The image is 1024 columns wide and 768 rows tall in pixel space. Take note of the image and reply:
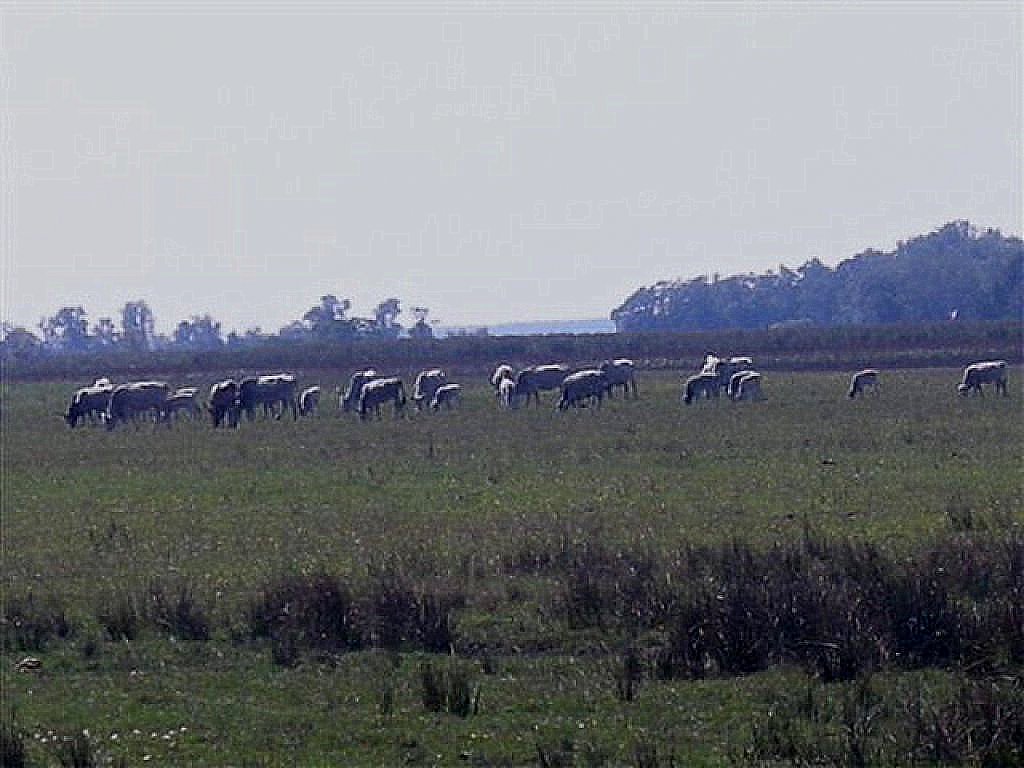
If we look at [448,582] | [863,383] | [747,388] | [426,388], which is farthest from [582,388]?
[448,582]

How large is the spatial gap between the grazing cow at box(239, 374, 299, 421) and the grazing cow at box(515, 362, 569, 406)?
7.10m

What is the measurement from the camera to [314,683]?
14.4 m

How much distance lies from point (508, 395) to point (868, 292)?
8867 cm

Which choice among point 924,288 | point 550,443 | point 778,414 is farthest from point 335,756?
point 924,288

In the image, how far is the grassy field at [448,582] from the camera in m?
12.6

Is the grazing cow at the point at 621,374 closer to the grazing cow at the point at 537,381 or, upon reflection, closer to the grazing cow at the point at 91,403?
the grazing cow at the point at 537,381

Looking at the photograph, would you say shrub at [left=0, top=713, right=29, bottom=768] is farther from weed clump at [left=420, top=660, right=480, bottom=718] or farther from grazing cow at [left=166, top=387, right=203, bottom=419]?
grazing cow at [left=166, top=387, right=203, bottom=419]

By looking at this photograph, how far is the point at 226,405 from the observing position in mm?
50562

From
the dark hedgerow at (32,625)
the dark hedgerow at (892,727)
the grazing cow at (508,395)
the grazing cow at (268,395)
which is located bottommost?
the dark hedgerow at (892,727)

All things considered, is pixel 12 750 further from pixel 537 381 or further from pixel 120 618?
pixel 537 381

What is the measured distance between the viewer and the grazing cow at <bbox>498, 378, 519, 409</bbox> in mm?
52400

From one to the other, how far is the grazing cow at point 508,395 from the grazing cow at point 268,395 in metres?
6.34

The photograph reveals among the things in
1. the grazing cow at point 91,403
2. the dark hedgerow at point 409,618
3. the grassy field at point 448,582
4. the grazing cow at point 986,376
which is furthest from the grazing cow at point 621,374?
the dark hedgerow at point 409,618

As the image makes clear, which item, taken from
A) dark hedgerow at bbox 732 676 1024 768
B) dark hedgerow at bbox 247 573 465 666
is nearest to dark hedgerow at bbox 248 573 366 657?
dark hedgerow at bbox 247 573 465 666
